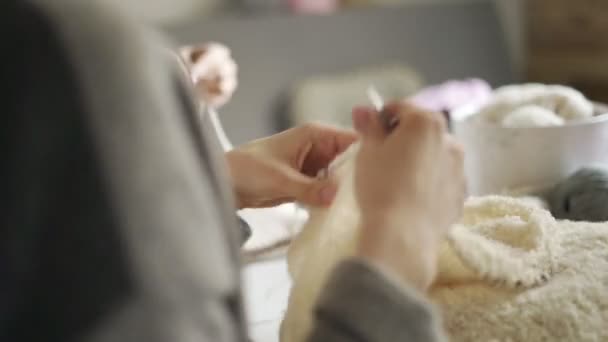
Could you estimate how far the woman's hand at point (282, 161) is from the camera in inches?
24.1

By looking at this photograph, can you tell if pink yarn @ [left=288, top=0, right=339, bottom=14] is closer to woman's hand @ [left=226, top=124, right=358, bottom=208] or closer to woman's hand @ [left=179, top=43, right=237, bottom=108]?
woman's hand @ [left=179, top=43, right=237, bottom=108]

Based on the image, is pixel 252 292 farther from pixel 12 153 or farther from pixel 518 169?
pixel 12 153

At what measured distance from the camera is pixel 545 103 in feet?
2.48

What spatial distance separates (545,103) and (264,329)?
37 cm

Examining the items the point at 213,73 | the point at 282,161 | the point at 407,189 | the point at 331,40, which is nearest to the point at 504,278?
the point at 407,189

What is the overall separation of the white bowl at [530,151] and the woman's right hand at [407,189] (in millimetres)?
276

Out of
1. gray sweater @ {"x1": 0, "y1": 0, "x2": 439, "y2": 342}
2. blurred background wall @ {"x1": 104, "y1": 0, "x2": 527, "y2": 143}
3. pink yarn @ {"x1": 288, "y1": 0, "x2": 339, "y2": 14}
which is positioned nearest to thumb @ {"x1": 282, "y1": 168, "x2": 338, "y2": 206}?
gray sweater @ {"x1": 0, "y1": 0, "x2": 439, "y2": 342}

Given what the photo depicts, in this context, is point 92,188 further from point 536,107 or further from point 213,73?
point 213,73

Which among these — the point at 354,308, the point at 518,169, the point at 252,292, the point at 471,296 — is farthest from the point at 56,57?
the point at 518,169

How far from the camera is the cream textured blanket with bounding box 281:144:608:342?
1.53 feet

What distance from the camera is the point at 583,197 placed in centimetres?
65

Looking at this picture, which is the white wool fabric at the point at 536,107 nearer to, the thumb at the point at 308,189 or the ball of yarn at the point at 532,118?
the ball of yarn at the point at 532,118

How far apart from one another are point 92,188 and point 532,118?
0.55 meters

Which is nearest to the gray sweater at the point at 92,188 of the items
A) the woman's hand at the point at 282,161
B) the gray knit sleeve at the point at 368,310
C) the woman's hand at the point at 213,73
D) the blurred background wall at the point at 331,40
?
the gray knit sleeve at the point at 368,310
